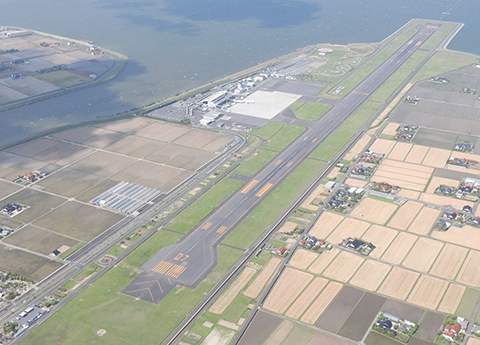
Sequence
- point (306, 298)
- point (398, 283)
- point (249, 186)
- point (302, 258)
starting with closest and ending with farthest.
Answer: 1. point (306, 298)
2. point (398, 283)
3. point (302, 258)
4. point (249, 186)

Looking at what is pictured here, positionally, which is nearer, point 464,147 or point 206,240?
point 206,240

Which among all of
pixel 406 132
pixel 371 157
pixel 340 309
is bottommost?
pixel 340 309

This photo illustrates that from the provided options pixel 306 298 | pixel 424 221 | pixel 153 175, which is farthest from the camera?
pixel 153 175

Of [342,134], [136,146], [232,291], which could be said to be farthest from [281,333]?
[342,134]

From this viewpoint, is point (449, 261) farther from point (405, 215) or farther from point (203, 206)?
point (203, 206)

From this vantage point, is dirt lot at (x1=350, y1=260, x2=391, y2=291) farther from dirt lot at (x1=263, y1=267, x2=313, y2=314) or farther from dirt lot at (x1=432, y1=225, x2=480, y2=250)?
dirt lot at (x1=432, y1=225, x2=480, y2=250)

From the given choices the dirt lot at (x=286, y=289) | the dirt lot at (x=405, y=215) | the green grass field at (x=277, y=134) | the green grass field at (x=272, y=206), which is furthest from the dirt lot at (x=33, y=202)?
the dirt lot at (x=405, y=215)

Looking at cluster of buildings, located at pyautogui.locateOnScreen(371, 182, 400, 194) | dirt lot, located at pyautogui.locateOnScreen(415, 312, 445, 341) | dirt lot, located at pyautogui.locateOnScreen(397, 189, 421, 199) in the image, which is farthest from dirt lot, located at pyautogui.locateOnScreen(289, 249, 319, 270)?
dirt lot, located at pyautogui.locateOnScreen(397, 189, 421, 199)

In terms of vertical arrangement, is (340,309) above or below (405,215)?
below

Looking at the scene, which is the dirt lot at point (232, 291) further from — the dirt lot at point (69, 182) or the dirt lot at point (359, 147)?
the dirt lot at point (359, 147)
